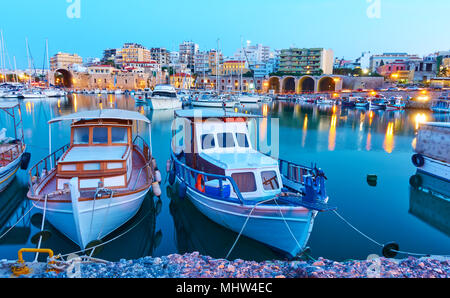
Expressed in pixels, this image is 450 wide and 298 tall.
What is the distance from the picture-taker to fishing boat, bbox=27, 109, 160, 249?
27.7 ft

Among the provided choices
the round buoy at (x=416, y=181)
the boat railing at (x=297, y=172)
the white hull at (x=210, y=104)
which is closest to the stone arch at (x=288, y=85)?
the white hull at (x=210, y=104)

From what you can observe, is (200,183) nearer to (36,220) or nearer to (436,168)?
(36,220)

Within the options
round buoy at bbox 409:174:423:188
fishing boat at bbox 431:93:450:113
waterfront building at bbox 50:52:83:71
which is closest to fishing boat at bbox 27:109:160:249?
round buoy at bbox 409:174:423:188

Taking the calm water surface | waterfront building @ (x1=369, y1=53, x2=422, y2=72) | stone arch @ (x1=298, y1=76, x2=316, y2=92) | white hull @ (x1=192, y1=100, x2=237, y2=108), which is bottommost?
the calm water surface

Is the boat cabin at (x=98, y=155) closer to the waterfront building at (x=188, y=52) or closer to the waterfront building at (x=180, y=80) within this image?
the waterfront building at (x=180, y=80)

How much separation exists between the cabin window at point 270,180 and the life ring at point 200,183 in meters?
2.13

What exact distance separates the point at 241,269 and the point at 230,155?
17.5 ft

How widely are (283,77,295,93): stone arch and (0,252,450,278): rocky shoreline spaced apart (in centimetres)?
10086

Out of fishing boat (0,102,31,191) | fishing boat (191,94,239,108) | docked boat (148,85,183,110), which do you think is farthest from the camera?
fishing boat (191,94,239,108)

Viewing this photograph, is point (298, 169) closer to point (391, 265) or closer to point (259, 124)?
point (391, 265)

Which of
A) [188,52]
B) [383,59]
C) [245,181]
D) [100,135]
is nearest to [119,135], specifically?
[100,135]

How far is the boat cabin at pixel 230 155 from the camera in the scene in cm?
953

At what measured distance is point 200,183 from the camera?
1078cm

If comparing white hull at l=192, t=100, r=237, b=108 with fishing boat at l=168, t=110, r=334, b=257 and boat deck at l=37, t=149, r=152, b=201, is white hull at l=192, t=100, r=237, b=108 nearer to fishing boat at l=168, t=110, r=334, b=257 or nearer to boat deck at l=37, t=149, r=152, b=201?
boat deck at l=37, t=149, r=152, b=201
